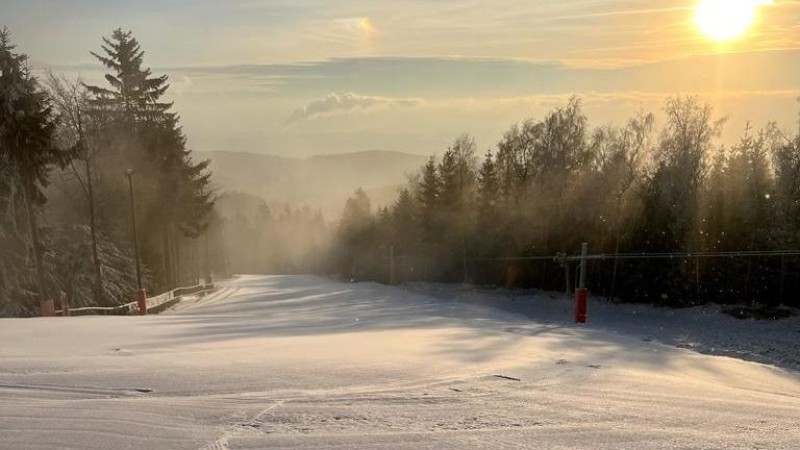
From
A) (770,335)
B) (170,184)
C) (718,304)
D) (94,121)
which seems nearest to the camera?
(770,335)

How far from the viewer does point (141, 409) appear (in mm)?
3955

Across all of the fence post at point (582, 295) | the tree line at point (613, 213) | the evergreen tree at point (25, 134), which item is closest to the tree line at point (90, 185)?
the evergreen tree at point (25, 134)

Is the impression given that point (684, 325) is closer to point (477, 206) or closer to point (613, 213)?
point (613, 213)

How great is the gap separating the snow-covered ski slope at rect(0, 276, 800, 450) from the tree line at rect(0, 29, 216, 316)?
71.5 ft

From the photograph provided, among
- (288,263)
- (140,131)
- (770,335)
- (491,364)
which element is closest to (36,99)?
(140,131)

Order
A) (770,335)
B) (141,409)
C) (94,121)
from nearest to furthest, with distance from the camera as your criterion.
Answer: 1. (141,409)
2. (770,335)
3. (94,121)

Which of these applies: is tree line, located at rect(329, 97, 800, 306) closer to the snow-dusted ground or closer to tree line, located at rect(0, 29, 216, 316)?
the snow-dusted ground

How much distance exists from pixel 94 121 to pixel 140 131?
4859 millimetres

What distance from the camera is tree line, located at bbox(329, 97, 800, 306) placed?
2923cm

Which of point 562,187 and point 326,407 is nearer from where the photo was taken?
point 326,407

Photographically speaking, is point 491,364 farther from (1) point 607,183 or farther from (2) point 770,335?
(1) point 607,183

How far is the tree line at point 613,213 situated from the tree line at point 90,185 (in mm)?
16991

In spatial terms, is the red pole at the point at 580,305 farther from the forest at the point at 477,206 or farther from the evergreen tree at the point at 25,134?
the evergreen tree at the point at 25,134

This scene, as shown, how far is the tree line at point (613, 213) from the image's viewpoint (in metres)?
29.2
